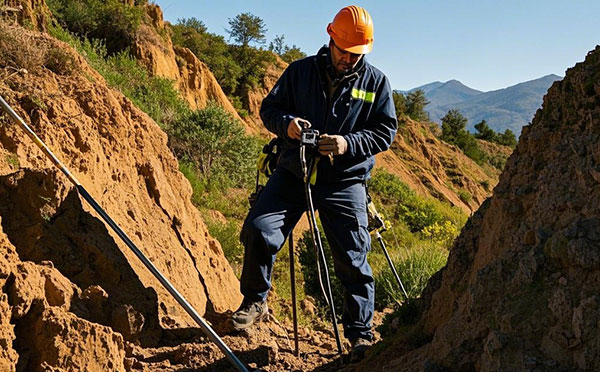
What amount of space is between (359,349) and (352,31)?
197 cm

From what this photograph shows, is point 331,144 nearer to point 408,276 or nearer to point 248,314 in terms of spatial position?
point 248,314

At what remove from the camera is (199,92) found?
1950 cm

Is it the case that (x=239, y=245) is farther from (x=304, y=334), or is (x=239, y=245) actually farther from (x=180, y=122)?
(x=180, y=122)

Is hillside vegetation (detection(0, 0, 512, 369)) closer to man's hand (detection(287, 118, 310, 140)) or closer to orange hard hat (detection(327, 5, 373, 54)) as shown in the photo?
man's hand (detection(287, 118, 310, 140))

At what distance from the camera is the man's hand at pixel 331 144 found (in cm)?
356

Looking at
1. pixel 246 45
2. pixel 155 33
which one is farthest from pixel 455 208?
pixel 155 33

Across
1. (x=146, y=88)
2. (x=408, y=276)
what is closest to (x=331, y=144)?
(x=408, y=276)

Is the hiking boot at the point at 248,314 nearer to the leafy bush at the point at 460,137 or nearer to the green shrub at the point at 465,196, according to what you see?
the green shrub at the point at 465,196

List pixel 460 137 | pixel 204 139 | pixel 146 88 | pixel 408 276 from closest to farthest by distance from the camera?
1. pixel 408 276
2. pixel 204 139
3. pixel 146 88
4. pixel 460 137

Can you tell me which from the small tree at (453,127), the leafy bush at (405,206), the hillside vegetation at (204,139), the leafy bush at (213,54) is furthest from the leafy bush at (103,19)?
the small tree at (453,127)

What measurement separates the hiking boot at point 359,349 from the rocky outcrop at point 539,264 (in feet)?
1.88

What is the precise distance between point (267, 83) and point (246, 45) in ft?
7.18

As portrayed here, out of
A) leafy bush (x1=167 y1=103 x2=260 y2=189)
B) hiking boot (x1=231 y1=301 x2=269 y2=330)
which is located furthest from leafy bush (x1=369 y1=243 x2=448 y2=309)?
leafy bush (x1=167 y1=103 x2=260 y2=189)

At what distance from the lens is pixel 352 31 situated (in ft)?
12.0
